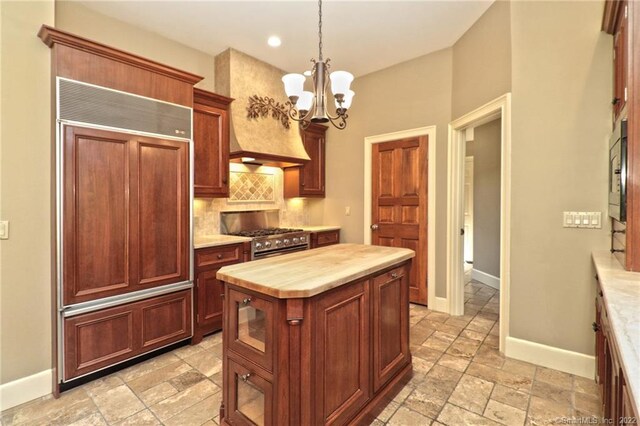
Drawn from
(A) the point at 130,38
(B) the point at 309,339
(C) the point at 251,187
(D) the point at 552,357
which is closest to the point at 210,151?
(C) the point at 251,187

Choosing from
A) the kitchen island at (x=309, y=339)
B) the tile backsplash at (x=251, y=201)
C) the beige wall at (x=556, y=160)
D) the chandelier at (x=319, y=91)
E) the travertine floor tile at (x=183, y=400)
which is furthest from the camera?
the tile backsplash at (x=251, y=201)

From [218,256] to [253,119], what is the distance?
1.70 m

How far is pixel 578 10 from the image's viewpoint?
231 centimetres

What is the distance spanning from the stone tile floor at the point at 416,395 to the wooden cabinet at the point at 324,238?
194 centimetres

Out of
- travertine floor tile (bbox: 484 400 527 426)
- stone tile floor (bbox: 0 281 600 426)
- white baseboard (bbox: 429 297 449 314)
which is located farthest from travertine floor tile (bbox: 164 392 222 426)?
white baseboard (bbox: 429 297 449 314)

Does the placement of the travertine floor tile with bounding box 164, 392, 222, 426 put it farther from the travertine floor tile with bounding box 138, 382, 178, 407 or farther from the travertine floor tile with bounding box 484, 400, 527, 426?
the travertine floor tile with bounding box 484, 400, 527, 426

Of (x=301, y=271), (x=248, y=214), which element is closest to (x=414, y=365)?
(x=301, y=271)

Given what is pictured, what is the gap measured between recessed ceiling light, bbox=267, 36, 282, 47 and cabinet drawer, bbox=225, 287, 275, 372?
9.44 ft

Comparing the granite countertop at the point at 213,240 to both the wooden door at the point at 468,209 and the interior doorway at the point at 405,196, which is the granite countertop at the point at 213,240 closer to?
the interior doorway at the point at 405,196

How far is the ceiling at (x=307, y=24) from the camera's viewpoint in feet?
9.27

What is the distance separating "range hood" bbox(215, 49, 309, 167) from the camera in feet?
11.8

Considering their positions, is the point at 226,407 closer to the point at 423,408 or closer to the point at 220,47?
the point at 423,408

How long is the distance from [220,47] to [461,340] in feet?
13.2

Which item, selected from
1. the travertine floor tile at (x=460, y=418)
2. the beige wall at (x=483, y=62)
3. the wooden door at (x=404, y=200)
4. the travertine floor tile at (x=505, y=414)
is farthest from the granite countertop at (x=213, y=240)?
the beige wall at (x=483, y=62)
